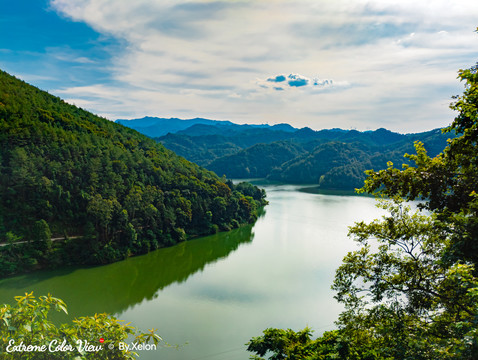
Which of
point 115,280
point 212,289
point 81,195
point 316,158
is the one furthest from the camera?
point 316,158

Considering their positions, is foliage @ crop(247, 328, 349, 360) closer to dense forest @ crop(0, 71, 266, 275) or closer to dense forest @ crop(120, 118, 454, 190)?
dense forest @ crop(0, 71, 266, 275)

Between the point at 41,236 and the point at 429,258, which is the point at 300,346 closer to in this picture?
the point at 429,258

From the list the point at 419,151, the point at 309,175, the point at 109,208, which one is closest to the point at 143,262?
the point at 109,208

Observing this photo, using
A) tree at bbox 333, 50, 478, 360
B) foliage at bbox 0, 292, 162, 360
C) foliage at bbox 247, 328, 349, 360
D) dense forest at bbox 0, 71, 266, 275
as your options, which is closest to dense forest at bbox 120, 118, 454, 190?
dense forest at bbox 0, 71, 266, 275

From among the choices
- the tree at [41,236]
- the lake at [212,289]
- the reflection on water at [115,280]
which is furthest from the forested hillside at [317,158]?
the tree at [41,236]

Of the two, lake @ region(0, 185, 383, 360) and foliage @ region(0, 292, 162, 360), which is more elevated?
foliage @ region(0, 292, 162, 360)

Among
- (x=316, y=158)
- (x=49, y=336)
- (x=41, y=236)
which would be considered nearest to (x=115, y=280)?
(x=41, y=236)

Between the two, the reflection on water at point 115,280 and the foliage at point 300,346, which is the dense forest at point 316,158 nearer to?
the reflection on water at point 115,280
